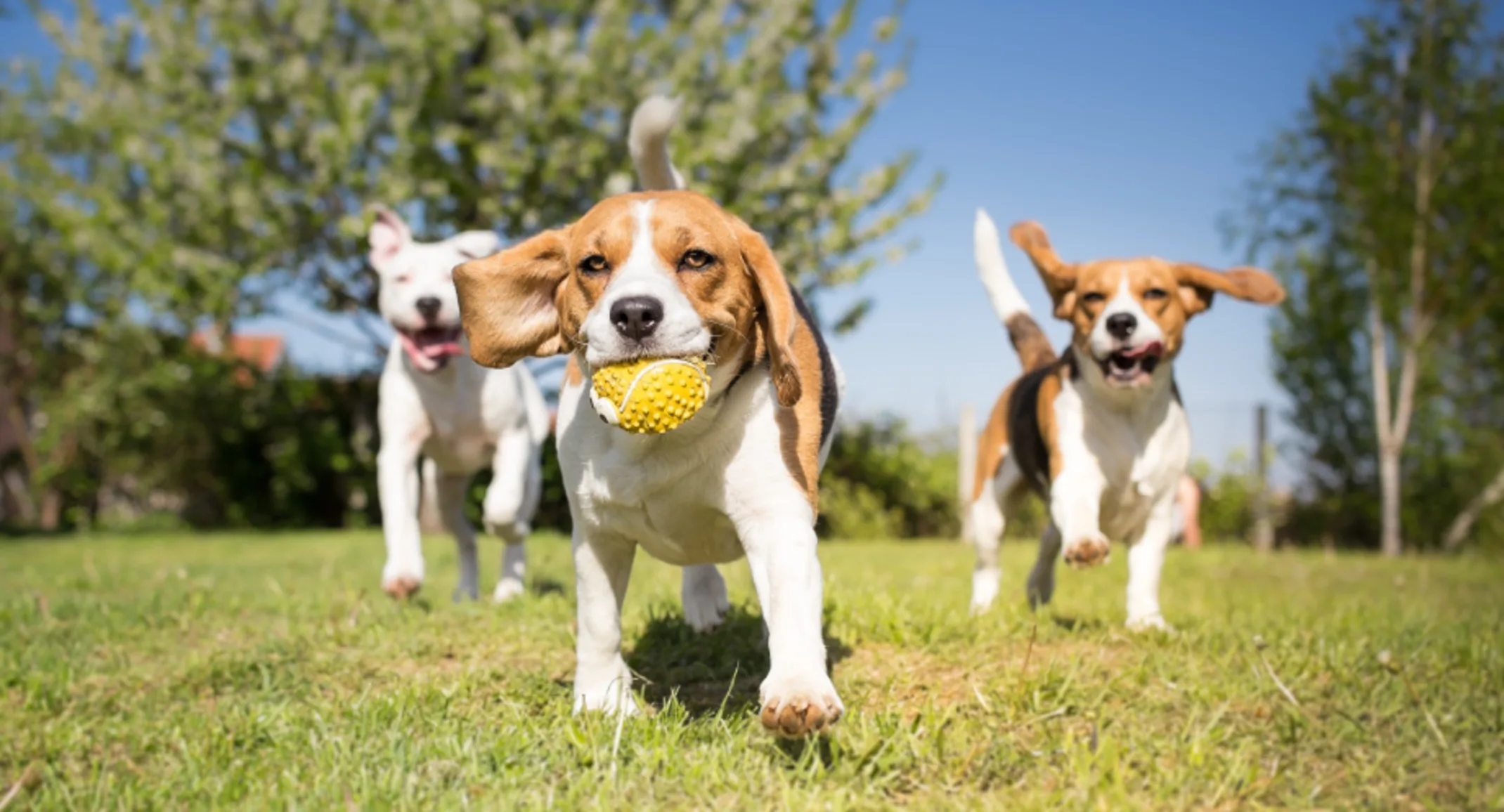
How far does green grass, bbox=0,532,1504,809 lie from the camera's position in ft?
8.45

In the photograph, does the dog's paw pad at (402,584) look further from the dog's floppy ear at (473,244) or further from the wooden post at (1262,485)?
the wooden post at (1262,485)

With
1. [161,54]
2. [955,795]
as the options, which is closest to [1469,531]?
[955,795]

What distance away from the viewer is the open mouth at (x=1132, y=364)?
449 cm

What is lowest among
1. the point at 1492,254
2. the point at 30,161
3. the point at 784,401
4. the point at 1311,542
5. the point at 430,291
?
the point at 1311,542

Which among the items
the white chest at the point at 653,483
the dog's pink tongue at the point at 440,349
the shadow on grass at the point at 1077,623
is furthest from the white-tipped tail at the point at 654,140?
the shadow on grass at the point at 1077,623

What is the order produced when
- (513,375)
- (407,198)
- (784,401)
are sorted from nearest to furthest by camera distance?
1. (784,401)
2. (513,375)
3. (407,198)

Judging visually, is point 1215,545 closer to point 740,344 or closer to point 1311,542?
point 1311,542

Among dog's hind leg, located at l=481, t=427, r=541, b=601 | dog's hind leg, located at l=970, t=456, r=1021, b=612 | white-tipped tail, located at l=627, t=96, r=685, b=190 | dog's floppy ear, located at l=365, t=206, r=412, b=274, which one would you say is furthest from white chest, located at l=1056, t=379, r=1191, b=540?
dog's floppy ear, located at l=365, t=206, r=412, b=274

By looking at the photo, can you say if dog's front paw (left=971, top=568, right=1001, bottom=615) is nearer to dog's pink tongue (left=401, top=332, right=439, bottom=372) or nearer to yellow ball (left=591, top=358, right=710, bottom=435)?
dog's pink tongue (left=401, top=332, right=439, bottom=372)

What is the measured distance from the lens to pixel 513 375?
19.5 ft

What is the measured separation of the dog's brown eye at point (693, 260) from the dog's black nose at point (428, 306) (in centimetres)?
300

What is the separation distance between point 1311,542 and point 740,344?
50.4ft

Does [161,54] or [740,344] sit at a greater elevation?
[161,54]

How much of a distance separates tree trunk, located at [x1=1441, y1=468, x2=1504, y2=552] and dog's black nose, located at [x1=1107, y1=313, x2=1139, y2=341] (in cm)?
1258
